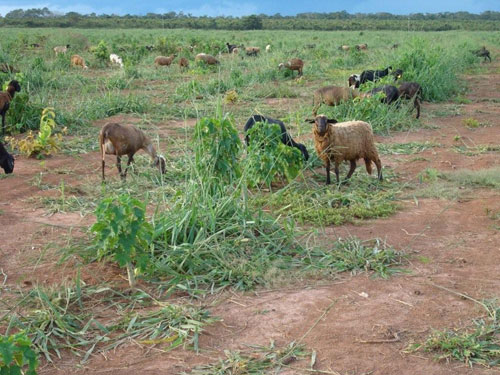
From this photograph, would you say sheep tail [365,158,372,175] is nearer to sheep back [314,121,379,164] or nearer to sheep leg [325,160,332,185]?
sheep back [314,121,379,164]

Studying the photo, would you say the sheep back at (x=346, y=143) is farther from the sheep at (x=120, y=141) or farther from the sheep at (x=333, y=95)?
the sheep at (x=333, y=95)

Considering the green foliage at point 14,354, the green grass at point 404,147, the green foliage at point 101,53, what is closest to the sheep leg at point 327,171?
the green grass at point 404,147

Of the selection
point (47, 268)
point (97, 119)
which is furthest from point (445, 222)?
point (97, 119)

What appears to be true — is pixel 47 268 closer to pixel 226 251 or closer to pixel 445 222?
pixel 226 251

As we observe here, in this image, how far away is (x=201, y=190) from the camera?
18.9 ft

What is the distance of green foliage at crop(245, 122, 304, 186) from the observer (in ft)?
23.2

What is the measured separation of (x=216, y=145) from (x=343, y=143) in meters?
2.17

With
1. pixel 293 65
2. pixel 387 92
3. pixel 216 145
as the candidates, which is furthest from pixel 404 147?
pixel 293 65

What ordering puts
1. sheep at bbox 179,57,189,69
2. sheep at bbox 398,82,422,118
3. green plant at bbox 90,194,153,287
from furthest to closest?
sheep at bbox 179,57,189,69 → sheep at bbox 398,82,422,118 → green plant at bbox 90,194,153,287

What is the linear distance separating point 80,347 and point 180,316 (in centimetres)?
72

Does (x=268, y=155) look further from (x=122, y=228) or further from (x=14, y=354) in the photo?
(x=14, y=354)

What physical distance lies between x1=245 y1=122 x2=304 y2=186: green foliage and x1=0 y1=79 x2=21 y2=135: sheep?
538cm

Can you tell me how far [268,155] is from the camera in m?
7.15

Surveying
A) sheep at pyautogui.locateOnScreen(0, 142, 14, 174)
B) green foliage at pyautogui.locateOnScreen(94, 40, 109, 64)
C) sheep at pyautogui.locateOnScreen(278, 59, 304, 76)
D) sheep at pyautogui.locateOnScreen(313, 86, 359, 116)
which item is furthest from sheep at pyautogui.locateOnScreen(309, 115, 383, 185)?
green foliage at pyautogui.locateOnScreen(94, 40, 109, 64)
